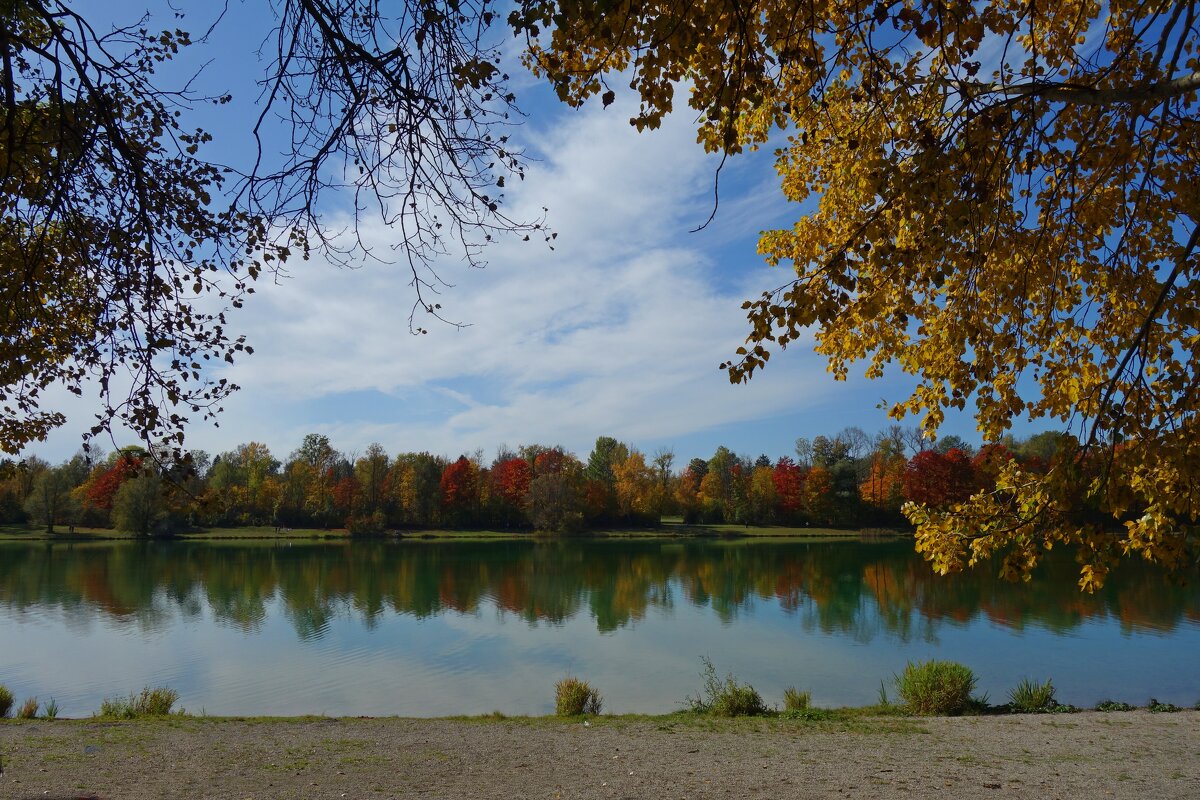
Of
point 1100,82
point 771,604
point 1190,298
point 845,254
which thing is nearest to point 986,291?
point 1100,82

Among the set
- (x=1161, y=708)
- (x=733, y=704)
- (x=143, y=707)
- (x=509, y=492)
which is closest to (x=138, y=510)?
(x=509, y=492)

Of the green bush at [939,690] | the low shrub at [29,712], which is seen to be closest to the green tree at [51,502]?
the low shrub at [29,712]

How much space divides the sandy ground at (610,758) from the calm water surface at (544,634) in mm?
3433

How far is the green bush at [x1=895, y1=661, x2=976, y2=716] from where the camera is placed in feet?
35.9

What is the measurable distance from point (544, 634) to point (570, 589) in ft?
30.8

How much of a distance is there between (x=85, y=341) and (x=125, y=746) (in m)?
5.18

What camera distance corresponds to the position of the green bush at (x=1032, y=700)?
434 inches

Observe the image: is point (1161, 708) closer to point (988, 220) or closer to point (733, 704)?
point (733, 704)

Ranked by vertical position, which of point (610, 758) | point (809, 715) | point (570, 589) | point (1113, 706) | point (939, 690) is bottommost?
point (570, 589)

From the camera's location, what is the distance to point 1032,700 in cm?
1129

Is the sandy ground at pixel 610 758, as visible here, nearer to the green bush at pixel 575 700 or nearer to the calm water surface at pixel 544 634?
the green bush at pixel 575 700

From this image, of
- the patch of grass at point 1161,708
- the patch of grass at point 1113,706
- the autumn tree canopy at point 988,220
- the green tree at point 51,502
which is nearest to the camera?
the autumn tree canopy at point 988,220

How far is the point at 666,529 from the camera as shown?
2766 inches

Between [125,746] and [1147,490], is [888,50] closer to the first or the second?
[1147,490]
